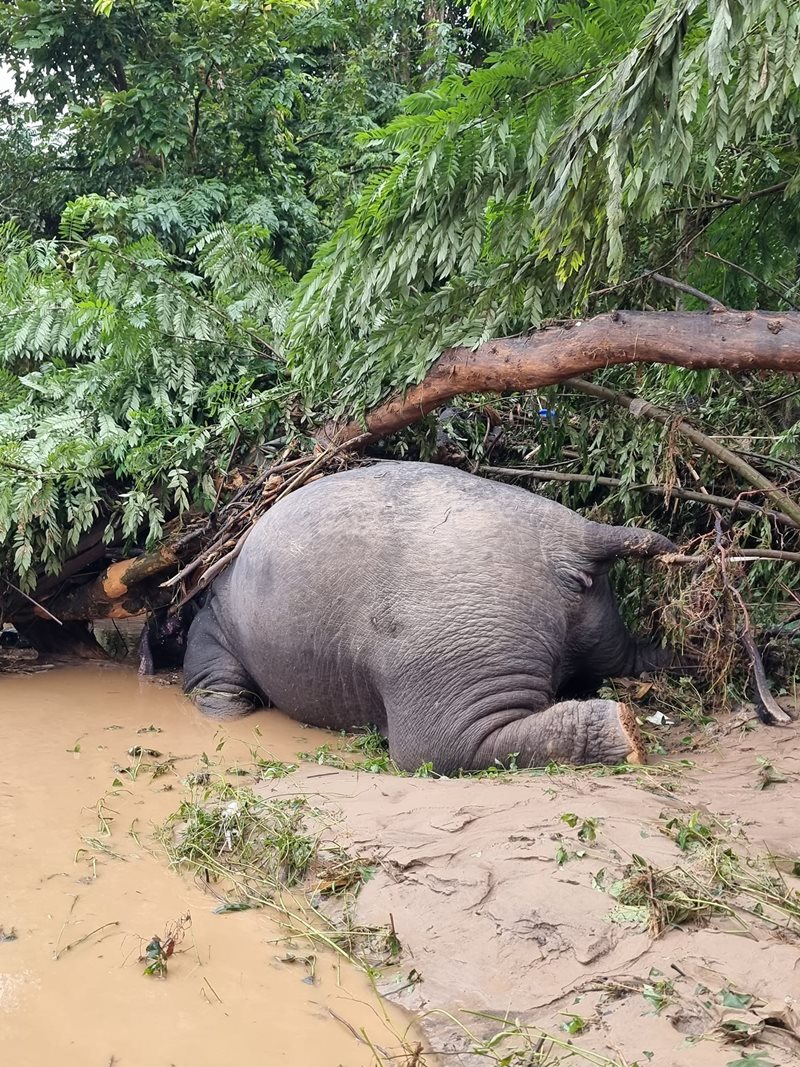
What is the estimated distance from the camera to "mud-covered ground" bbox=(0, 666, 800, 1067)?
2170mm

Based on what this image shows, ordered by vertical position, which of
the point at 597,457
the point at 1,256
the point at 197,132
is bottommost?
the point at 597,457

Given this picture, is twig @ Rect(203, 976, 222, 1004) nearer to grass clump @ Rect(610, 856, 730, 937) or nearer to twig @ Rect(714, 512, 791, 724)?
grass clump @ Rect(610, 856, 730, 937)

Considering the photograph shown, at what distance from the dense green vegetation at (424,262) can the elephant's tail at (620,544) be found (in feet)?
1.07

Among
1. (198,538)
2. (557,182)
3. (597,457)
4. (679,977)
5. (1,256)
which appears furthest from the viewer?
(1,256)

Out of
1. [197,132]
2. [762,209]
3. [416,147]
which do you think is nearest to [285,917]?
[416,147]

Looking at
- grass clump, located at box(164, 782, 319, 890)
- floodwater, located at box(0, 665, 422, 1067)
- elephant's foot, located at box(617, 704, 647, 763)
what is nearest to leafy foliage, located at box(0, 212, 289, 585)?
floodwater, located at box(0, 665, 422, 1067)

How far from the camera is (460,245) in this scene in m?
4.36

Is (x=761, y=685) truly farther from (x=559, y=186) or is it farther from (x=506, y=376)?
(x=559, y=186)

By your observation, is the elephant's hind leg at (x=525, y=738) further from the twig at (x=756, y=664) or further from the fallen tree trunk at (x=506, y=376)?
the fallen tree trunk at (x=506, y=376)

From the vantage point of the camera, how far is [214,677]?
17.4 ft

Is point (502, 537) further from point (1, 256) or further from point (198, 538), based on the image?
point (1, 256)

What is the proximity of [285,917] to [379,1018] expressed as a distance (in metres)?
0.60

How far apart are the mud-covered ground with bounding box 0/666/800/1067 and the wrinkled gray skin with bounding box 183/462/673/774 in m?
0.34

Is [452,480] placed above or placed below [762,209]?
below
